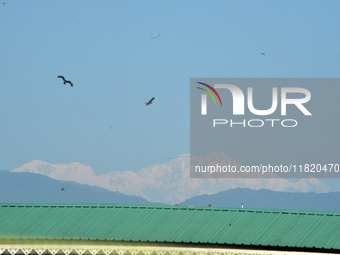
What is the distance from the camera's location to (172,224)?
3716cm

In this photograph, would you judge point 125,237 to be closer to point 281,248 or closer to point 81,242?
point 81,242

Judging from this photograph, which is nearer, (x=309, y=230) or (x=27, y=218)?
(x=309, y=230)

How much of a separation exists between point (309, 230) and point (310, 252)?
6.75 feet

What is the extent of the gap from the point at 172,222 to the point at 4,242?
34.1ft

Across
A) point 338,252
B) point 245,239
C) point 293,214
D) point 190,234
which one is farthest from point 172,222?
point 338,252

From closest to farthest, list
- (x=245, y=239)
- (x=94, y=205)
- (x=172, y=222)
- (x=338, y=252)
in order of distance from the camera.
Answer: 1. (x=338, y=252)
2. (x=245, y=239)
3. (x=172, y=222)
4. (x=94, y=205)

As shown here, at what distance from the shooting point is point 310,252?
32969mm

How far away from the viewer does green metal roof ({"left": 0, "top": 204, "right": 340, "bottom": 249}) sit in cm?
3462

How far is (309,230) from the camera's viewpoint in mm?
34781

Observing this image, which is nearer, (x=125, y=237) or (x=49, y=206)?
(x=125, y=237)

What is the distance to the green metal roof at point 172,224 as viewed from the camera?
34.6 m

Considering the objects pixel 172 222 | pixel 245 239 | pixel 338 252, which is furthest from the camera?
pixel 172 222

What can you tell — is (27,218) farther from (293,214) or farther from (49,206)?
(293,214)

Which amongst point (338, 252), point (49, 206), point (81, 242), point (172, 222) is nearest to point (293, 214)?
point (338, 252)
